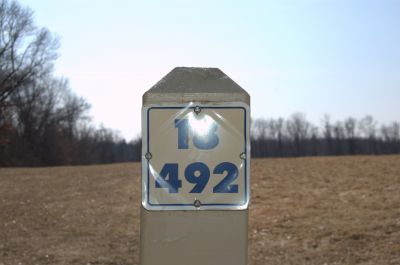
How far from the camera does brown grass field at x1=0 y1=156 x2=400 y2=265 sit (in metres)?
9.83

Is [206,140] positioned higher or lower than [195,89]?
lower

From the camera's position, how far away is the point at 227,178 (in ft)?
6.25

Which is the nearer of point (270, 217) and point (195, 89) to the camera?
point (195, 89)

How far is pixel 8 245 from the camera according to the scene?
10.7 metres

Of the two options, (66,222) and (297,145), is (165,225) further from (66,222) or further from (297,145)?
(297,145)

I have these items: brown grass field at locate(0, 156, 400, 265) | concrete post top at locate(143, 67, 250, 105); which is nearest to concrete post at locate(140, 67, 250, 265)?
concrete post top at locate(143, 67, 250, 105)

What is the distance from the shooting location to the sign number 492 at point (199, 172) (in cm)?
189

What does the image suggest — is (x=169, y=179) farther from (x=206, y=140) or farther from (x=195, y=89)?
(x=195, y=89)

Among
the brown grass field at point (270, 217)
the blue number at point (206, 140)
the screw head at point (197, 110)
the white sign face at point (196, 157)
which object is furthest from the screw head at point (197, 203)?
the brown grass field at point (270, 217)

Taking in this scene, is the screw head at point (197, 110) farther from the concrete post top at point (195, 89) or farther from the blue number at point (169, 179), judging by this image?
the blue number at point (169, 179)

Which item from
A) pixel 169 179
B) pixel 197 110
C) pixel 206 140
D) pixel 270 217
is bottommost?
pixel 270 217

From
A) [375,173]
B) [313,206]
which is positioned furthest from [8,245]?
[375,173]

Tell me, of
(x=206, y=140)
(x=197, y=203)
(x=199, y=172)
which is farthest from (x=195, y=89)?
(x=197, y=203)

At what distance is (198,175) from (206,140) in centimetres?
12
